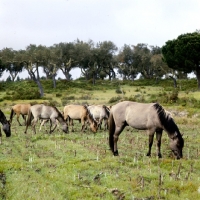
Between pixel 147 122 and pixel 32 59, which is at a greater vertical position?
pixel 32 59

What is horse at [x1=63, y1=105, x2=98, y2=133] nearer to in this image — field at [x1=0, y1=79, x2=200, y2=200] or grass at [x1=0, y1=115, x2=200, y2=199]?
field at [x1=0, y1=79, x2=200, y2=200]

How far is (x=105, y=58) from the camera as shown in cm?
7900

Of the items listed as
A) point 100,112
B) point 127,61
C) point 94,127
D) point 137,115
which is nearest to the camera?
point 137,115

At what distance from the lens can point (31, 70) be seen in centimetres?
5300

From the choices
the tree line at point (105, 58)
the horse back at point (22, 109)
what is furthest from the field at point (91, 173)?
the tree line at point (105, 58)

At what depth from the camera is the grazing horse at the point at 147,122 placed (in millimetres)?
12117

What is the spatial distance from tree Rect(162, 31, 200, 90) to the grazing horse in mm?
40949

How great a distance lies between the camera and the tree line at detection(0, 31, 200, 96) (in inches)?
2095

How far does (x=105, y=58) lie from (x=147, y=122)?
6706cm

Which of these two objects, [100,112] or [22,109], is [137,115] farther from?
[22,109]

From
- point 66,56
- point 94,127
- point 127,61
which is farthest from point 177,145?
point 127,61

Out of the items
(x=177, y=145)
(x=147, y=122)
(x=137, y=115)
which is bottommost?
(x=177, y=145)

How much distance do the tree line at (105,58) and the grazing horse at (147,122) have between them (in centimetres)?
3802

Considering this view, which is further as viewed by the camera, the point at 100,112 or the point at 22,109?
the point at 22,109
